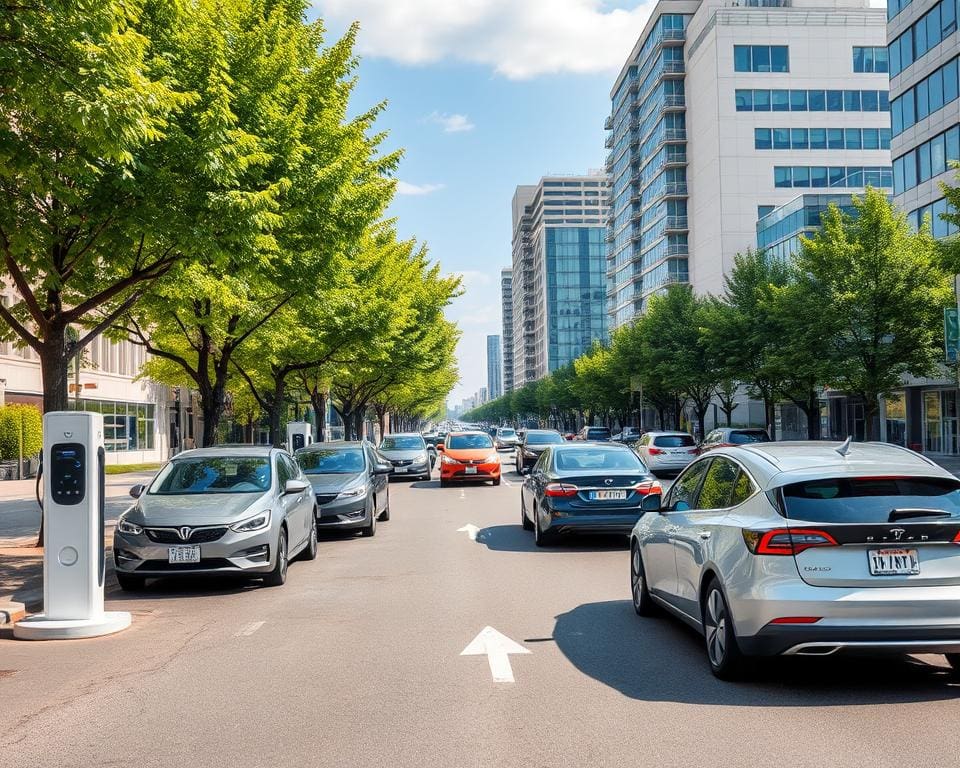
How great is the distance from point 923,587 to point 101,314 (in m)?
18.9

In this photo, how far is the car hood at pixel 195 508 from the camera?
33.3 feet

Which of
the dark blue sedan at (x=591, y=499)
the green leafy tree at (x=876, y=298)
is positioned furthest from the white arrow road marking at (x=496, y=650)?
the green leafy tree at (x=876, y=298)

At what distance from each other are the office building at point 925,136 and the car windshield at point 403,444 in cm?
2202

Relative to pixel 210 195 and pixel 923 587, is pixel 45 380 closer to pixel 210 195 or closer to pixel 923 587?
pixel 210 195

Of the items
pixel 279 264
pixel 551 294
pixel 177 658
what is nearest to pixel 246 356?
pixel 279 264

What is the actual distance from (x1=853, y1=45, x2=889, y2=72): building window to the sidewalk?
68.8m

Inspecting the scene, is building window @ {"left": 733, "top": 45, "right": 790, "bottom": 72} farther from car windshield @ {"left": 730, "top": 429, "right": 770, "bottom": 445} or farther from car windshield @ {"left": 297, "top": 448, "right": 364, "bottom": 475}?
car windshield @ {"left": 297, "top": 448, "right": 364, "bottom": 475}

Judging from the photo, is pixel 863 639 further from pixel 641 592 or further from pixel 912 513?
pixel 641 592

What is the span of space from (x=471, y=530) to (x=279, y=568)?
6.28 meters

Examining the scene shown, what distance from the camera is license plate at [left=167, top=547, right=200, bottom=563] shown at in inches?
392

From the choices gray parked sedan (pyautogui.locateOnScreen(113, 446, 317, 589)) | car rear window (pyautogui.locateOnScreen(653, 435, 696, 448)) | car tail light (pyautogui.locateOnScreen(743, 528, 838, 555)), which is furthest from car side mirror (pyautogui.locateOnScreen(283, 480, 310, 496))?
car rear window (pyautogui.locateOnScreen(653, 435, 696, 448))

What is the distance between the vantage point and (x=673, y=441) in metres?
31.0

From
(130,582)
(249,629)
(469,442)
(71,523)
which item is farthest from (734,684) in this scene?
Result: (469,442)

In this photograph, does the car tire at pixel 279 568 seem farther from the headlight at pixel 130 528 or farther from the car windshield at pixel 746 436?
the car windshield at pixel 746 436
